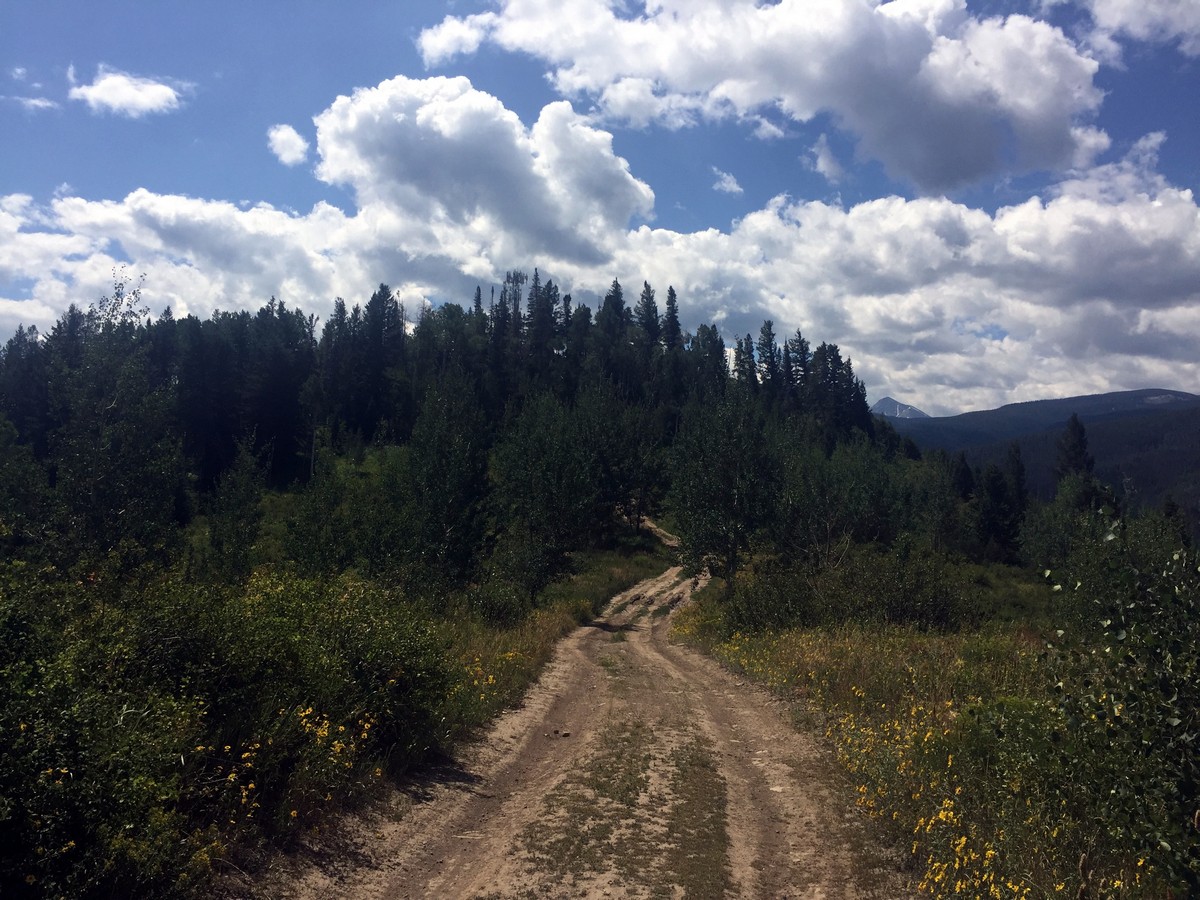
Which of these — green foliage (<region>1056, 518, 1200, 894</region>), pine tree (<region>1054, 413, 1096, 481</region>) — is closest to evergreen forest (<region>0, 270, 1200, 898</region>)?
green foliage (<region>1056, 518, 1200, 894</region>)

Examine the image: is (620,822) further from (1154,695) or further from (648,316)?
(648,316)

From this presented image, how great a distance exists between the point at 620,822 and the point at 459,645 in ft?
24.1

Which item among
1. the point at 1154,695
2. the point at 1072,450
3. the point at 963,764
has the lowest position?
the point at 963,764

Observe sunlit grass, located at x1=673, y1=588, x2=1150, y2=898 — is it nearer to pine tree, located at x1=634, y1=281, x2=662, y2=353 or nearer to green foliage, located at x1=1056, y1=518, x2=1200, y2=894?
green foliage, located at x1=1056, y1=518, x2=1200, y2=894

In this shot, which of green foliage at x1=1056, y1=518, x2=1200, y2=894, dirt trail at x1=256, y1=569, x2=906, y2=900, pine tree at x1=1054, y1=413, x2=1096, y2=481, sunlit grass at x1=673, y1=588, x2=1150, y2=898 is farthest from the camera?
pine tree at x1=1054, y1=413, x2=1096, y2=481

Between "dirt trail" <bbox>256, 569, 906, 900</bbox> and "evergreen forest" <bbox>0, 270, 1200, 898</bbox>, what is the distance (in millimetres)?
473

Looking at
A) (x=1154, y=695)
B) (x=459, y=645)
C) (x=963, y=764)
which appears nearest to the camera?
(x=1154, y=695)

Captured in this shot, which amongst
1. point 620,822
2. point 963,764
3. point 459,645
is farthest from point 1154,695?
point 459,645

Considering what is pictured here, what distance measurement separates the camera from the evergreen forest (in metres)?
4.42

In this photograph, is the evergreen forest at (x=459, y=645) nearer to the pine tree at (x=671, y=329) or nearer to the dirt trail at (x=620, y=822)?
the dirt trail at (x=620, y=822)

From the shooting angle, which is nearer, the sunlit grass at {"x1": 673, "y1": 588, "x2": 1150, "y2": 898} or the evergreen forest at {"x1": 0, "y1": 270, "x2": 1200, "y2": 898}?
the evergreen forest at {"x1": 0, "y1": 270, "x2": 1200, "y2": 898}

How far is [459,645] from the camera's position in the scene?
14.0m

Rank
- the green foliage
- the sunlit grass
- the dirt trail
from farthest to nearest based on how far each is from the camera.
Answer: the dirt trail, the sunlit grass, the green foliage

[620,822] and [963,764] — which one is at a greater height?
[963,764]
